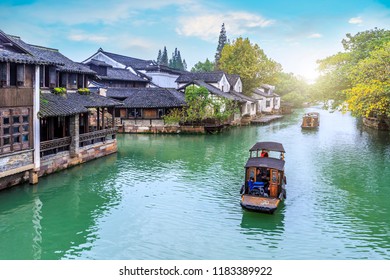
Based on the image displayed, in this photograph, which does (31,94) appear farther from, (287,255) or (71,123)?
(287,255)

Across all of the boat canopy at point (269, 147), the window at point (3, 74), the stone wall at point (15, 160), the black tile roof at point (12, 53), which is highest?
the black tile roof at point (12, 53)

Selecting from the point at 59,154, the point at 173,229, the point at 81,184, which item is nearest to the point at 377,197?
the point at 173,229

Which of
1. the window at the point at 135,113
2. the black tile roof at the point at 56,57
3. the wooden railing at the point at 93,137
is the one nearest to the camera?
the wooden railing at the point at 93,137

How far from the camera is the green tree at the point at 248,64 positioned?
6662 cm

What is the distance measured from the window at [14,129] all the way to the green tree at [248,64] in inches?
2012

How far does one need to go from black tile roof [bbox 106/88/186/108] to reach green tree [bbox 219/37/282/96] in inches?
872

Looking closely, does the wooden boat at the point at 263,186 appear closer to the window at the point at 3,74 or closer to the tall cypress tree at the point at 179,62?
the window at the point at 3,74

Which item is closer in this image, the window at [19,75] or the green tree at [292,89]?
the window at [19,75]

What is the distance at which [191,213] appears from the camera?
16.9 m

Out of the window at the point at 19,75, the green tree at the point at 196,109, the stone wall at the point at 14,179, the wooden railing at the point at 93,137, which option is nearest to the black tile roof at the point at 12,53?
the window at the point at 19,75

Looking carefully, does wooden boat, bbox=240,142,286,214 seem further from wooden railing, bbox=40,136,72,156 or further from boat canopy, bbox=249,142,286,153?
wooden railing, bbox=40,136,72,156

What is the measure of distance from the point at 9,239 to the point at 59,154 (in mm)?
10208

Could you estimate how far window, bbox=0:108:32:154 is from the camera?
18000mm

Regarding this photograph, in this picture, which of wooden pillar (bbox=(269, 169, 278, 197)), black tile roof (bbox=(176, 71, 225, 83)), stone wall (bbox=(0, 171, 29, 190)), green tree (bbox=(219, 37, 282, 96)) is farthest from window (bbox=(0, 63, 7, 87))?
green tree (bbox=(219, 37, 282, 96))
